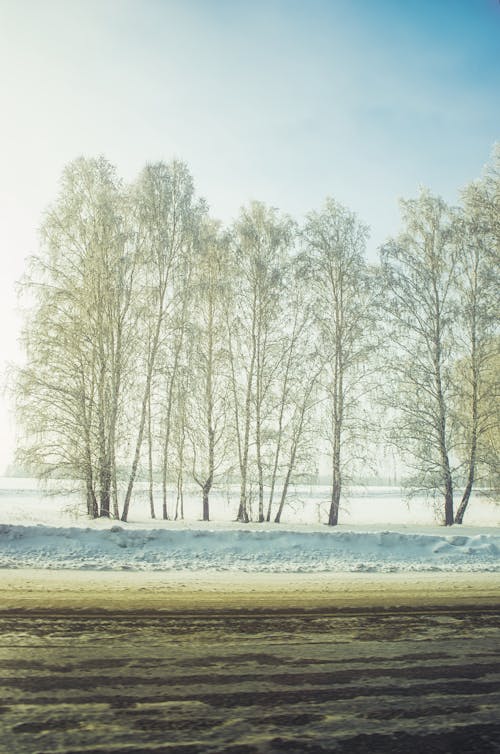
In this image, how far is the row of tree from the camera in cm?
1700

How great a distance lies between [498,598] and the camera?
568 cm

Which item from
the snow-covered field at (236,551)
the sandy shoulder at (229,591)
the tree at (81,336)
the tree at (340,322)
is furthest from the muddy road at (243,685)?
the tree at (340,322)

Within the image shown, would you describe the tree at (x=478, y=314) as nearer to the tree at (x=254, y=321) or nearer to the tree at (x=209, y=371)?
the tree at (x=254, y=321)

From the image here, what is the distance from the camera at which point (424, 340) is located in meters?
18.8

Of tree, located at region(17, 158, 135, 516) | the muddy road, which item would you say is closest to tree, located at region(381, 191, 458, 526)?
tree, located at region(17, 158, 135, 516)

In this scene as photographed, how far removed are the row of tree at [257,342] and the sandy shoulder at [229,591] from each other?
972cm

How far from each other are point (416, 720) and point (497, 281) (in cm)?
1857

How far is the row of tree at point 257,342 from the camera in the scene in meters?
17.0

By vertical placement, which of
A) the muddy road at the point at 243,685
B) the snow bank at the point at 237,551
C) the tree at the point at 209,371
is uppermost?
the tree at the point at 209,371

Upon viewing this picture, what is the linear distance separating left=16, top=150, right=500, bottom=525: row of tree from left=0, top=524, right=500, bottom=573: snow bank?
21.1 feet

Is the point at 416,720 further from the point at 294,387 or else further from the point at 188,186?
the point at 188,186

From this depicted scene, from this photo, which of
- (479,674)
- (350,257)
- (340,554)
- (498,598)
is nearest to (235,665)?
(479,674)

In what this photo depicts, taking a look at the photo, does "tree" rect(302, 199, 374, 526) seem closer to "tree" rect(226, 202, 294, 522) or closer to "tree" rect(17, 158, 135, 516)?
"tree" rect(226, 202, 294, 522)

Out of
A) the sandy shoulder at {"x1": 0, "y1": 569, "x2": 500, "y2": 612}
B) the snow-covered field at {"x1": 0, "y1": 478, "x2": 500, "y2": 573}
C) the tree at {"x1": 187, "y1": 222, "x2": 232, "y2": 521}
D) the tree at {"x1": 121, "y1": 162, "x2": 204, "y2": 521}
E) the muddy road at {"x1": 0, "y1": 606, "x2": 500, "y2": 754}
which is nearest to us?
the muddy road at {"x1": 0, "y1": 606, "x2": 500, "y2": 754}
